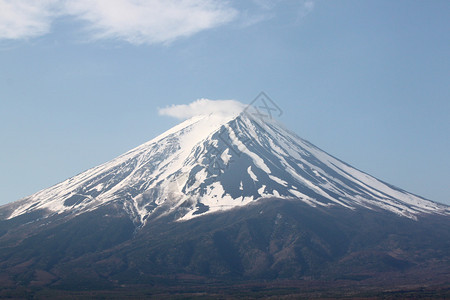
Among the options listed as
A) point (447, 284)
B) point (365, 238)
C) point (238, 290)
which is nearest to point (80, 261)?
point (238, 290)

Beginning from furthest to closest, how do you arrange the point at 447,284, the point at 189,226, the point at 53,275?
the point at 189,226 < the point at 53,275 < the point at 447,284

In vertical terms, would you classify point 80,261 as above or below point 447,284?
above

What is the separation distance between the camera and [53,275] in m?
156

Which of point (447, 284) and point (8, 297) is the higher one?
point (8, 297)

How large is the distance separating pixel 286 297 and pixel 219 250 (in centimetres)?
5370

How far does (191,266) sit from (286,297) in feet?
168

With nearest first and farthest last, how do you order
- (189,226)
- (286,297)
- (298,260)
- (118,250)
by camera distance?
1. (286,297)
2. (298,260)
3. (118,250)
4. (189,226)

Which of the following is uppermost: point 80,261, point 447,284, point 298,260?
point 80,261

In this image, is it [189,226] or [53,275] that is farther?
[189,226]

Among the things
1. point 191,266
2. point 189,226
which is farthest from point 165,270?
point 189,226

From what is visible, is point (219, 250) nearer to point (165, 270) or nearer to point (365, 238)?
point (165, 270)

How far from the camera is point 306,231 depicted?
185125 mm

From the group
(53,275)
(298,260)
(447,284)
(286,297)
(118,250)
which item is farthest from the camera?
(118,250)

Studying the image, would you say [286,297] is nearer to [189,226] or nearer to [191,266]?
[191,266]
